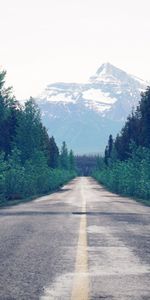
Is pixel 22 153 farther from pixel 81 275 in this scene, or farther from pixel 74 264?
pixel 81 275

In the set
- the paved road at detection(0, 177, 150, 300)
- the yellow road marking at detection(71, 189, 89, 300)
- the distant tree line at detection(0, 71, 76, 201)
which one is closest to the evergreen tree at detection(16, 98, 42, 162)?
the distant tree line at detection(0, 71, 76, 201)

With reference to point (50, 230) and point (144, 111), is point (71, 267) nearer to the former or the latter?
point (50, 230)

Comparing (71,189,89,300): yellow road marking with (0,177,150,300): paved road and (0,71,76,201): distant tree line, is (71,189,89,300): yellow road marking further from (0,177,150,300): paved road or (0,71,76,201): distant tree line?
(0,71,76,201): distant tree line

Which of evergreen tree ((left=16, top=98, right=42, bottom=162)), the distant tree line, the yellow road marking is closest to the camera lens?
the yellow road marking

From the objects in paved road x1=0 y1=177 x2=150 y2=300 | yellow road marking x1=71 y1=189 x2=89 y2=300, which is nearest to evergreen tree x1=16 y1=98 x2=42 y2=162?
paved road x1=0 y1=177 x2=150 y2=300

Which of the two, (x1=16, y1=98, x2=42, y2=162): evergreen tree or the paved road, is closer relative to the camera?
the paved road

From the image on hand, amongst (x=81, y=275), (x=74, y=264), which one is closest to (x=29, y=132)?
(x=74, y=264)

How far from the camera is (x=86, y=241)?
10.6 m

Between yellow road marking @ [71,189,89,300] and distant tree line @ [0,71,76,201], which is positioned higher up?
distant tree line @ [0,71,76,201]

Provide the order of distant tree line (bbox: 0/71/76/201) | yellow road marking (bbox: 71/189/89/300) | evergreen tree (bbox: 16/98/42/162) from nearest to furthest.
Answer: yellow road marking (bbox: 71/189/89/300) → distant tree line (bbox: 0/71/76/201) → evergreen tree (bbox: 16/98/42/162)

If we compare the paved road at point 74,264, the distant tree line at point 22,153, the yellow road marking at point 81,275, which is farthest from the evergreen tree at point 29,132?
the yellow road marking at point 81,275

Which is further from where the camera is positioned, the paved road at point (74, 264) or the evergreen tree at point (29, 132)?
the evergreen tree at point (29, 132)

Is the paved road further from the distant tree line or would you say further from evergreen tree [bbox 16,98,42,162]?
evergreen tree [bbox 16,98,42,162]

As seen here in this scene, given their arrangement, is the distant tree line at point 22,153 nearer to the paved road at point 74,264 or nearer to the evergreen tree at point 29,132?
the evergreen tree at point 29,132
